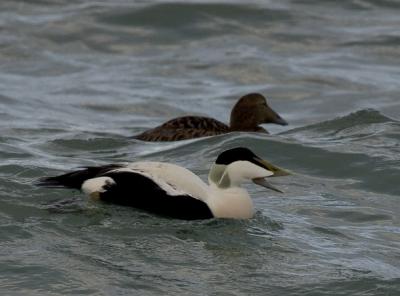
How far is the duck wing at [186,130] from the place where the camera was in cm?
1441

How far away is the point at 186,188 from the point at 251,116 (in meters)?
5.09

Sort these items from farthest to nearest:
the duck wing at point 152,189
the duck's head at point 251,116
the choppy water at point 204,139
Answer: the duck's head at point 251,116, the duck wing at point 152,189, the choppy water at point 204,139

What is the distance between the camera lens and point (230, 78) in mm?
19625

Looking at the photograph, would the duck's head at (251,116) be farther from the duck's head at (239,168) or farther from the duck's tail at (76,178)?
the duck's head at (239,168)

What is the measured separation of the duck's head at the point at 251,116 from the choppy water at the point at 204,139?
0.25m

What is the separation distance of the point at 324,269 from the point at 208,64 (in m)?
11.0

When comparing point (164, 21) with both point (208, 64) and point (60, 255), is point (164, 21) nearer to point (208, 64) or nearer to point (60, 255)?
point (208, 64)

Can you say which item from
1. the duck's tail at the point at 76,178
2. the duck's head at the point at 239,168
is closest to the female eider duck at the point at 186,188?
the duck's head at the point at 239,168

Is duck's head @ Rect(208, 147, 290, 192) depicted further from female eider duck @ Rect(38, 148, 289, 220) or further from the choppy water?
the choppy water

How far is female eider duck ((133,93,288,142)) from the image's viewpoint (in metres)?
14.5

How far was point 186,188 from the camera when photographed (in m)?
10.1

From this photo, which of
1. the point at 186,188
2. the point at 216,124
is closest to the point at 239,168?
the point at 186,188

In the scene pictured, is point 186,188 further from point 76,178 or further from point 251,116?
point 251,116

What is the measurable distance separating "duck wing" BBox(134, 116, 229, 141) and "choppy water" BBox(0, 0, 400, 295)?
0.16 meters
